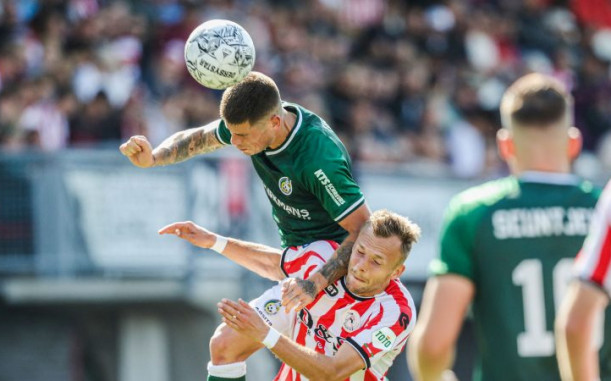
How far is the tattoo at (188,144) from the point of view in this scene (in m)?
A: 7.80

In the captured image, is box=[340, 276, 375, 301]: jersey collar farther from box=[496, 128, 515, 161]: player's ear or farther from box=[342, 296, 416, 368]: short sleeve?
box=[496, 128, 515, 161]: player's ear

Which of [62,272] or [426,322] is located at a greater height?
[426,322]

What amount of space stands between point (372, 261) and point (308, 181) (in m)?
0.61

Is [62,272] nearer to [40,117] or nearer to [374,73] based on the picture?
[40,117]

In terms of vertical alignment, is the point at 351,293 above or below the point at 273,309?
above

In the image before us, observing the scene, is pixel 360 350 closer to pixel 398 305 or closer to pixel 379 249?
pixel 398 305

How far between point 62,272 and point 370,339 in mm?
8205

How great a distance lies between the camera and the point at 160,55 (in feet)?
51.6

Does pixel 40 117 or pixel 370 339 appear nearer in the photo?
pixel 370 339

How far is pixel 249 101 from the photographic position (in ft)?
23.3

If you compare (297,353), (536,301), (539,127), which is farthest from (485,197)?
(297,353)

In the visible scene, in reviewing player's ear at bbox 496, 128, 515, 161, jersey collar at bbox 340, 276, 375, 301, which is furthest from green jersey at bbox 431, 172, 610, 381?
jersey collar at bbox 340, 276, 375, 301

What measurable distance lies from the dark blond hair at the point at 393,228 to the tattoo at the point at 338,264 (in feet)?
0.64

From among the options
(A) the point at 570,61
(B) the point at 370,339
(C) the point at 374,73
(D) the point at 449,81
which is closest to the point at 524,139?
(B) the point at 370,339
